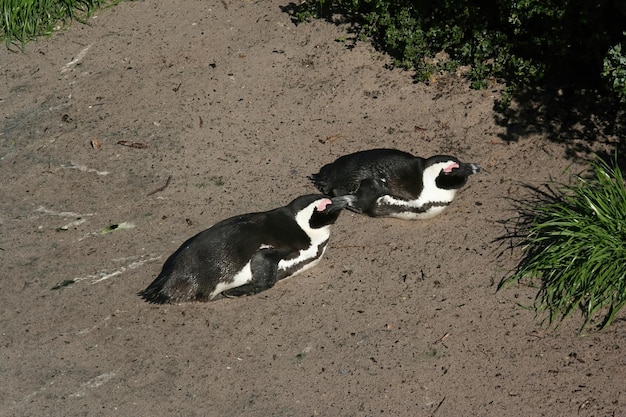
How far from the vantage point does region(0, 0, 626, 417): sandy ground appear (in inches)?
216

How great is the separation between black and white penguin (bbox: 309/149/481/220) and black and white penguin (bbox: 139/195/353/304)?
42 cm

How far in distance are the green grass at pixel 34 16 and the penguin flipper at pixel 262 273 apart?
174 inches

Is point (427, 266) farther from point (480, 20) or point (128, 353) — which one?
point (480, 20)

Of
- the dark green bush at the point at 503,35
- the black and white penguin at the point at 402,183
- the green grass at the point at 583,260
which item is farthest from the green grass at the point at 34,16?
the green grass at the point at 583,260

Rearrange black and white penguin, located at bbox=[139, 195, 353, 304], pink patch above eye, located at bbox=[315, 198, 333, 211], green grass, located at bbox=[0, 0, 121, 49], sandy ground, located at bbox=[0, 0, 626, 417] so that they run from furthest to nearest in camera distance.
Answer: green grass, located at bbox=[0, 0, 121, 49] → pink patch above eye, located at bbox=[315, 198, 333, 211] → black and white penguin, located at bbox=[139, 195, 353, 304] → sandy ground, located at bbox=[0, 0, 626, 417]

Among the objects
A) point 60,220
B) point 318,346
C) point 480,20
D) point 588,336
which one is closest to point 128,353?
point 318,346

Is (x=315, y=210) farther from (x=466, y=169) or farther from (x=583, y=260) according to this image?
(x=583, y=260)

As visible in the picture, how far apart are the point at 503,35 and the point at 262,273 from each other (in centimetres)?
316

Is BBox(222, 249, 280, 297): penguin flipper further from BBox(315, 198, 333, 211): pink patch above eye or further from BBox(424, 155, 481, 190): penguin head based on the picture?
BBox(424, 155, 481, 190): penguin head

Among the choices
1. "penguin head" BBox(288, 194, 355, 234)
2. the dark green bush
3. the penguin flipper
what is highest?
the dark green bush

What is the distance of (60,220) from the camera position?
7.05 m

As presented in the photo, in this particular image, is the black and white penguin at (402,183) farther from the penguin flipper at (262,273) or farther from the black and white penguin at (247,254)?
the penguin flipper at (262,273)

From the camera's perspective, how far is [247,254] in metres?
6.07

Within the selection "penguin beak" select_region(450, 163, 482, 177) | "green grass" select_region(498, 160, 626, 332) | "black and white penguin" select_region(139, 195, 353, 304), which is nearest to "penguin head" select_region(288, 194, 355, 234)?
"black and white penguin" select_region(139, 195, 353, 304)
